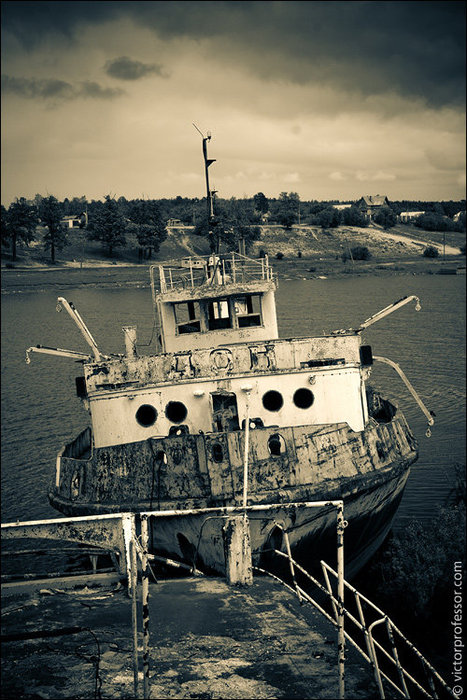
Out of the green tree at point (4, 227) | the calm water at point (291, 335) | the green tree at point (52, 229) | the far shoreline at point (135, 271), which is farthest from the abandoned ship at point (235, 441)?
the green tree at point (4, 227)

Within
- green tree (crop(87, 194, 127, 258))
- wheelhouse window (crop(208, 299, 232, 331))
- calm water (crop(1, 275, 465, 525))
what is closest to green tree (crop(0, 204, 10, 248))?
green tree (crop(87, 194, 127, 258))

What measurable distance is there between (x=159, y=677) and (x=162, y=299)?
36.0ft

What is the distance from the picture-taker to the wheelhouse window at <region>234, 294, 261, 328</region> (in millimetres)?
17641

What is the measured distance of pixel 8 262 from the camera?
234ft

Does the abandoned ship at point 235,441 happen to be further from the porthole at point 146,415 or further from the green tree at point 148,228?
the green tree at point 148,228

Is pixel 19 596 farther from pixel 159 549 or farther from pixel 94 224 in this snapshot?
pixel 94 224

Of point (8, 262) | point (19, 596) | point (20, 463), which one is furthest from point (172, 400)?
point (8, 262)

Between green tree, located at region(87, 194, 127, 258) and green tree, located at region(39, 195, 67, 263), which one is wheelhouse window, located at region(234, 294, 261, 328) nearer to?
green tree, located at region(39, 195, 67, 263)

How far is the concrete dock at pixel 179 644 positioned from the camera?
7172 mm

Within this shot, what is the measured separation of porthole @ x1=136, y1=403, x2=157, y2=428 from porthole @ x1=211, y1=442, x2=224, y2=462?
235cm

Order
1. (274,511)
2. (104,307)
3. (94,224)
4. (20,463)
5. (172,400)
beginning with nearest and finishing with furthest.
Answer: (274,511), (172,400), (20,463), (104,307), (94,224)

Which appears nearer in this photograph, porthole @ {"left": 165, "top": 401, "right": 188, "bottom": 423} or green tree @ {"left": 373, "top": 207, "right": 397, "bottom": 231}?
porthole @ {"left": 165, "top": 401, "right": 188, "bottom": 423}

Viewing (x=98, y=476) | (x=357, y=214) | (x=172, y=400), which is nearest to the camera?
(x=98, y=476)

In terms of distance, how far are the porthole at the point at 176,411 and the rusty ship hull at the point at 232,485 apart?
1.61 m
